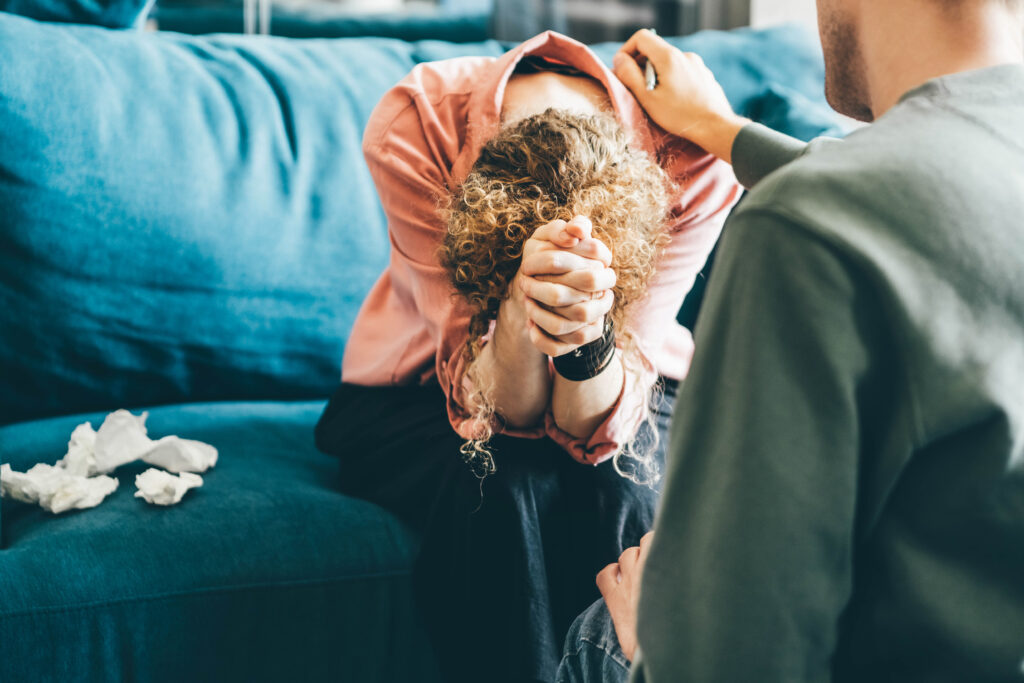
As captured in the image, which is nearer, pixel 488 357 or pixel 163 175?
pixel 488 357

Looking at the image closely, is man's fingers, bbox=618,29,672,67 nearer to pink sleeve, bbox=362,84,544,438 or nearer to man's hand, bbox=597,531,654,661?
pink sleeve, bbox=362,84,544,438

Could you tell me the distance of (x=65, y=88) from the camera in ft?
4.07

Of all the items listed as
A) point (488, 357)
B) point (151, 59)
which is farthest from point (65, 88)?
point (488, 357)

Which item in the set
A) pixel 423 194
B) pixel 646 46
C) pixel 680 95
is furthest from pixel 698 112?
pixel 423 194

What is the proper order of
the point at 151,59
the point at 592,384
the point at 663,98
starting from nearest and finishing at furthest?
the point at 592,384
the point at 663,98
the point at 151,59

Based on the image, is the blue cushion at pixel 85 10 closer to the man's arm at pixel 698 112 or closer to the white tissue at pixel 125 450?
the white tissue at pixel 125 450

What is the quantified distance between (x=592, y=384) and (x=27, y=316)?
2.93 ft

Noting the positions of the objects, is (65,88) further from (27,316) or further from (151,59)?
(27,316)

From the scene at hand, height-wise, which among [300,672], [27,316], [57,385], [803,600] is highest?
[803,600]

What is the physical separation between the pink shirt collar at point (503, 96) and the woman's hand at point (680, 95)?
25 mm

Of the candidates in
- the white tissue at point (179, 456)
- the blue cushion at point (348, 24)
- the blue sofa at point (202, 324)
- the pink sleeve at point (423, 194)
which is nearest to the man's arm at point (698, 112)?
the pink sleeve at point (423, 194)

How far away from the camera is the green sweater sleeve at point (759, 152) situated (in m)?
0.97

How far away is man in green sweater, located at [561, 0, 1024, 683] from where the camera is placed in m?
0.43

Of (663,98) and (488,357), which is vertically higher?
(663,98)
